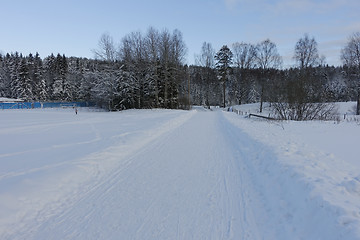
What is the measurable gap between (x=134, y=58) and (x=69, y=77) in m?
45.4

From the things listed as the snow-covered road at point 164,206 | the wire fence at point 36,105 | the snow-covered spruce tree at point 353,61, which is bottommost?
the snow-covered road at point 164,206

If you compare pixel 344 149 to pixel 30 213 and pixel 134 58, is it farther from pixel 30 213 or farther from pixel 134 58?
pixel 134 58

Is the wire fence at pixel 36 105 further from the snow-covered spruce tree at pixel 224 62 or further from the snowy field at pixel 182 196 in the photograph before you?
the snowy field at pixel 182 196

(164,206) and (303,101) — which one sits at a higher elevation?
(303,101)

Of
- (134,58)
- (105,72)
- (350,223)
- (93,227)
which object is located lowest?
(93,227)

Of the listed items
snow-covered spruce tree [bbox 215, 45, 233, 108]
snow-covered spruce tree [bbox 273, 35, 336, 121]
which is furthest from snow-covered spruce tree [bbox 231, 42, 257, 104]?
snow-covered spruce tree [bbox 273, 35, 336, 121]

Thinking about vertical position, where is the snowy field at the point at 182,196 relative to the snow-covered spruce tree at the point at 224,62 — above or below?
below

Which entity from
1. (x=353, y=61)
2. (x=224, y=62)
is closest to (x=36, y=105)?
(x=224, y=62)

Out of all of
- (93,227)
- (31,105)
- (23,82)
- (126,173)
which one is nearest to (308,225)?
(93,227)

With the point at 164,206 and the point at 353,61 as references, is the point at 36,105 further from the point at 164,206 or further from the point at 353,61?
the point at 353,61

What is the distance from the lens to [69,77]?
6981 cm

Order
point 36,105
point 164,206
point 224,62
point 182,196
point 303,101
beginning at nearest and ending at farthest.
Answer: point 164,206
point 182,196
point 303,101
point 36,105
point 224,62

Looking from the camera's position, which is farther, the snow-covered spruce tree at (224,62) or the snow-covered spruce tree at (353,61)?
the snow-covered spruce tree at (224,62)

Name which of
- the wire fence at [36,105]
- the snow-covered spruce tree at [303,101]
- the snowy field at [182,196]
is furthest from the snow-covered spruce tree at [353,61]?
the wire fence at [36,105]
